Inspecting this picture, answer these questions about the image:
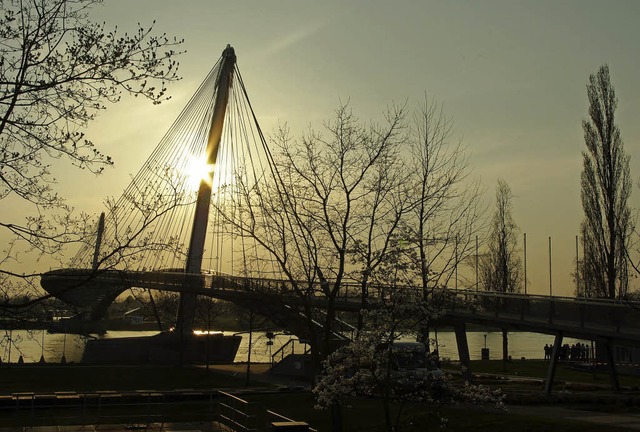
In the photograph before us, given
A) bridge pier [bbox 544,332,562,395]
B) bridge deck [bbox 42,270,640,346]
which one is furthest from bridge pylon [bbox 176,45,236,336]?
bridge pier [bbox 544,332,562,395]

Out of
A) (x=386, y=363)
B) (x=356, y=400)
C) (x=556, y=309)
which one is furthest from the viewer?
(x=556, y=309)

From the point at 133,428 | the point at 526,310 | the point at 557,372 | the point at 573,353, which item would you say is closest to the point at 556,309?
the point at 526,310

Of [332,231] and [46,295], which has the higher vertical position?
[332,231]

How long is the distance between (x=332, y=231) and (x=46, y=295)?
10.8 metres

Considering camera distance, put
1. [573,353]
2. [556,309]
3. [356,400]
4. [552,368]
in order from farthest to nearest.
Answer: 1. [573,353]
2. [556,309]
3. [552,368]
4. [356,400]

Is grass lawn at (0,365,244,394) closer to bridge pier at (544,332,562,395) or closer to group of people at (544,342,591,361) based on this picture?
bridge pier at (544,332,562,395)

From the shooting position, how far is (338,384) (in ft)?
50.2

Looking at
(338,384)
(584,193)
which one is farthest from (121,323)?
(338,384)

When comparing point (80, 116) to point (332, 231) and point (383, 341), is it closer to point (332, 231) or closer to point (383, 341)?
point (383, 341)

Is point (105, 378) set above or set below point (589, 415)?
below

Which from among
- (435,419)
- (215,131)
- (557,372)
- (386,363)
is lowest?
(435,419)

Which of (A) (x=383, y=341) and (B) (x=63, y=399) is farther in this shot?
(B) (x=63, y=399)

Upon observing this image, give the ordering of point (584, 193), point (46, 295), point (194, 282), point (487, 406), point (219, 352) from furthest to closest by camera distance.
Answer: point (219, 352) → point (194, 282) → point (584, 193) → point (487, 406) → point (46, 295)

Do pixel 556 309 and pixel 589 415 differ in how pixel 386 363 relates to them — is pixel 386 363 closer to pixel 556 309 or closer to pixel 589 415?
pixel 589 415
